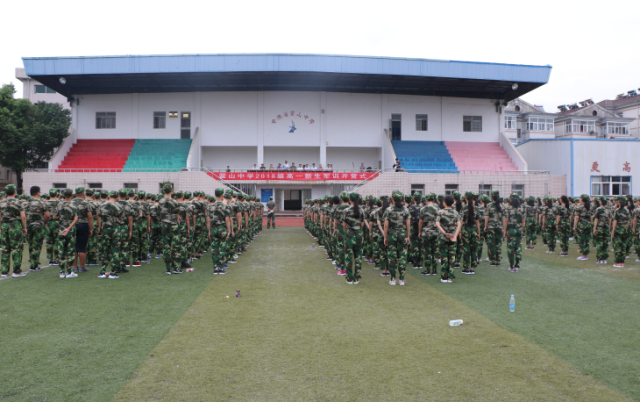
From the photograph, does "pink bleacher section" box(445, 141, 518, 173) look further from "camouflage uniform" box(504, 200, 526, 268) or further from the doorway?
"camouflage uniform" box(504, 200, 526, 268)

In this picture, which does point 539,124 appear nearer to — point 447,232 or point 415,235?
point 415,235

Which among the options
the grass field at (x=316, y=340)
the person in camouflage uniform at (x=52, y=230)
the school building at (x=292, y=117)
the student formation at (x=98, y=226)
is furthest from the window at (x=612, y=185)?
the person in camouflage uniform at (x=52, y=230)

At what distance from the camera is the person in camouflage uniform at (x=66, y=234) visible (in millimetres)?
8297

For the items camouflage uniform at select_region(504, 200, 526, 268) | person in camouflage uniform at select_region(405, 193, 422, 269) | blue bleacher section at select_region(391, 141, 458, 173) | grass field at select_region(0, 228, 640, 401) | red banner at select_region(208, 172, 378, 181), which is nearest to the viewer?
grass field at select_region(0, 228, 640, 401)

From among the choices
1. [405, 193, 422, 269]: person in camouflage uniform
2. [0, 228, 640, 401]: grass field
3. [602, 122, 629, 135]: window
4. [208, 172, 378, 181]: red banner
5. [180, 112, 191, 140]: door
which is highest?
[602, 122, 629, 135]: window

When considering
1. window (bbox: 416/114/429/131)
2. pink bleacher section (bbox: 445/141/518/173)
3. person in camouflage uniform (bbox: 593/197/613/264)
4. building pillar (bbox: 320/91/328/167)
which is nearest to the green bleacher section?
building pillar (bbox: 320/91/328/167)

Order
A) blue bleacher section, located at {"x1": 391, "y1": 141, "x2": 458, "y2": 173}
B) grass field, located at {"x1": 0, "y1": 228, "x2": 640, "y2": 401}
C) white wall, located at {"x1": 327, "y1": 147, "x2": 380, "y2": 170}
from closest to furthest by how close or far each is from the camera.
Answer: grass field, located at {"x1": 0, "y1": 228, "x2": 640, "y2": 401}
blue bleacher section, located at {"x1": 391, "y1": 141, "x2": 458, "y2": 173}
white wall, located at {"x1": 327, "y1": 147, "x2": 380, "y2": 170}

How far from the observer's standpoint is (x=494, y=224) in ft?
32.3

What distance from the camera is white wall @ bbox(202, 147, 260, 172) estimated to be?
3425 centimetres

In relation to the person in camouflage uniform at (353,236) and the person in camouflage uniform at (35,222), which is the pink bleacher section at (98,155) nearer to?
the person in camouflage uniform at (35,222)

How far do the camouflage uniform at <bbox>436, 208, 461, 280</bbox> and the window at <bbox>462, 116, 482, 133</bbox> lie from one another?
29.8 meters

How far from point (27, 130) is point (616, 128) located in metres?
66.5

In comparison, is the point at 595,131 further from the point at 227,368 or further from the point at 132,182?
the point at 227,368

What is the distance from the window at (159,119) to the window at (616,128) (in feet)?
177
